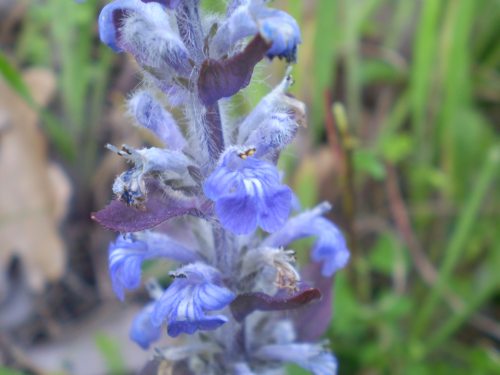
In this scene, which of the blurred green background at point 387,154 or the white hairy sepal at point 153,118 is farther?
the blurred green background at point 387,154

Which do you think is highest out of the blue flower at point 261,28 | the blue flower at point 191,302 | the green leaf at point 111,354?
the blue flower at point 261,28

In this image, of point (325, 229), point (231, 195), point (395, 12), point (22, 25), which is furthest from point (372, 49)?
point (231, 195)

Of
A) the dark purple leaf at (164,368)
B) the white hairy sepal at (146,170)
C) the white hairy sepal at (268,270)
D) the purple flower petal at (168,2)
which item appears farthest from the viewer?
the dark purple leaf at (164,368)

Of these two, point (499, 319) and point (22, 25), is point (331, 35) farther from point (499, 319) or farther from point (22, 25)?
point (22, 25)

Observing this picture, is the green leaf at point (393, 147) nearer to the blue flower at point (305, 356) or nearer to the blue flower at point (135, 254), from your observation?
the blue flower at point (305, 356)

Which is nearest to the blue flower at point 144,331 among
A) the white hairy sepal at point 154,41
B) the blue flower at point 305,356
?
the blue flower at point 305,356

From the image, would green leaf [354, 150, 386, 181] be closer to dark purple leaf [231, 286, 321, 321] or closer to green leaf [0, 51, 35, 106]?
dark purple leaf [231, 286, 321, 321]
